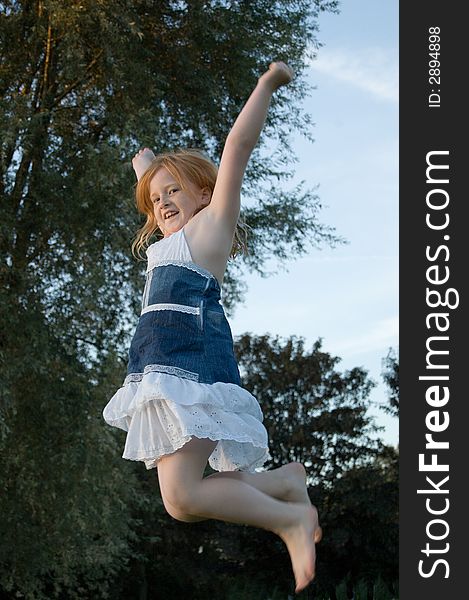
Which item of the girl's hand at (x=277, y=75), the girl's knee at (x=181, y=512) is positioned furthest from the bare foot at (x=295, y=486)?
the girl's hand at (x=277, y=75)

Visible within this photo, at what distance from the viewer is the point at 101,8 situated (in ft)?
28.9

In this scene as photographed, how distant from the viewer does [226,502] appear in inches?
107

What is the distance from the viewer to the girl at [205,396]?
275 centimetres

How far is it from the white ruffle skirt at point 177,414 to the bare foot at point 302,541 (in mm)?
241

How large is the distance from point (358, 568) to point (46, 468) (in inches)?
277

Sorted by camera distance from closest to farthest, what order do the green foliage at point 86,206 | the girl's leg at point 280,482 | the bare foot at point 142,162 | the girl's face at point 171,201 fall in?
the girl's leg at point 280,482 → the girl's face at point 171,201 → the bare foot at point 142,162 → the green foliage at point 86,206

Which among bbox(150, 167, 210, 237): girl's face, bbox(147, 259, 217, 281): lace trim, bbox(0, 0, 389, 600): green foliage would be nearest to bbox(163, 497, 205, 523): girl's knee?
bbox(147, 259, 217, 281): lace trim

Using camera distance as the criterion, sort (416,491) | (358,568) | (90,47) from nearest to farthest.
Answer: (416,491), (90,47), (358,568)

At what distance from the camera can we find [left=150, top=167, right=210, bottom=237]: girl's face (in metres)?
3.16

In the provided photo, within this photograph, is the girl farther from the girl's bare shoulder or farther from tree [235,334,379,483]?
tree [235,334,379,483]

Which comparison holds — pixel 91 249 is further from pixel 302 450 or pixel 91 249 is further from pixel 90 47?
pixel 302 450

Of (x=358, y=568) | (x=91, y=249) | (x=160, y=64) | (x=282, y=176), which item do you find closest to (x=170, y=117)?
(x=160, y=64)

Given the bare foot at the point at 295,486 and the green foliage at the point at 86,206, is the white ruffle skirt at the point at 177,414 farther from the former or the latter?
Answer: the green foliage at the point at 86,206

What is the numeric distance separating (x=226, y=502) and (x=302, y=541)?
0.87 ft
